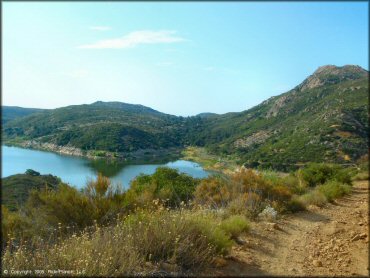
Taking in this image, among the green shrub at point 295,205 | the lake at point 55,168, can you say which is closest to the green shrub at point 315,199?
the green shrub at point 295,205

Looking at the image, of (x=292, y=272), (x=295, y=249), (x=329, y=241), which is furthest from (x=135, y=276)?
(x=329, y=241)

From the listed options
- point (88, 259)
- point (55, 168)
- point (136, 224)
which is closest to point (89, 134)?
point (55, 168)

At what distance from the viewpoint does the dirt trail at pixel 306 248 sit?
4.44 meters

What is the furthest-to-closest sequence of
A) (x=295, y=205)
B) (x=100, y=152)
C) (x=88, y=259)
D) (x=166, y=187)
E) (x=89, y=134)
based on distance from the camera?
1. (x=89, y=134)
2. (x=100, y=152)
3. (x=166, y=187)
4. (x=295, y=205)
5. (x=88, y=259)

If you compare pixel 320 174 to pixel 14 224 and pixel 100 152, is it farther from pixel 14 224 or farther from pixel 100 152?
pixel 100 152

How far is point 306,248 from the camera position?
5480mm

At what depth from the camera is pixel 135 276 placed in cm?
376

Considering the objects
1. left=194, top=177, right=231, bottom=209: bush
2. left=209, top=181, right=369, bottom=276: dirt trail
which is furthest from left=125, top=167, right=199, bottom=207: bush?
left=209, top=181, right=369, bottom=276: dirt trail

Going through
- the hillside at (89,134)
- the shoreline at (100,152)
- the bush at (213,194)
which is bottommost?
the shoreline at (100,152)

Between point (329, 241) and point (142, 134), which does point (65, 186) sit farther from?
point (142, 134)

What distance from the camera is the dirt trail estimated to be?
444 centimetres

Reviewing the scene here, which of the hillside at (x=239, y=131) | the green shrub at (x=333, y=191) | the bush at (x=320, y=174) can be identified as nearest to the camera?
the green shrub at (x=333, y=191)

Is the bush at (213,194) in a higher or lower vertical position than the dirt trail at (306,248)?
higher

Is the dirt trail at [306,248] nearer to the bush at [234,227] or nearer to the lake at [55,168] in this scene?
the bush at [234,227]
